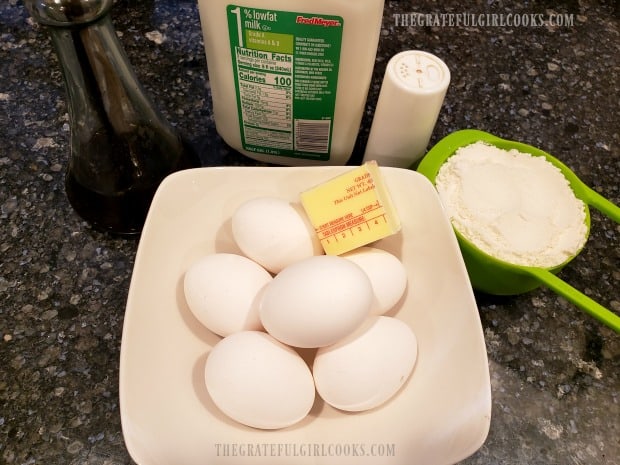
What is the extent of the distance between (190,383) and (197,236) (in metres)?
0.16

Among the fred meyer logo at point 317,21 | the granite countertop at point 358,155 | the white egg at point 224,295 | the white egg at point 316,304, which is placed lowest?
the granite countertop at point 358,155

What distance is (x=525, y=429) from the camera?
57 centimetres

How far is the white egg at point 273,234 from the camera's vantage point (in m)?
0.54

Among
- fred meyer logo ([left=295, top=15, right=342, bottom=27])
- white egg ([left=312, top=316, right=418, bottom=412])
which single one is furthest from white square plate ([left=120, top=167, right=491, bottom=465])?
fred meyer logo ([left=295, top=15, right=342, bottom=27])

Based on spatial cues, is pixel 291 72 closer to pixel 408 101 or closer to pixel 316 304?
pixel 408 101

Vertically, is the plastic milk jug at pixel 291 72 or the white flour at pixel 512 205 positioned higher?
the plastic milk jug at pixel 291 72

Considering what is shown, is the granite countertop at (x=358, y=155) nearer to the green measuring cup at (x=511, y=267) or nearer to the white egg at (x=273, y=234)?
the green measuring cup at (x=511, y=267)

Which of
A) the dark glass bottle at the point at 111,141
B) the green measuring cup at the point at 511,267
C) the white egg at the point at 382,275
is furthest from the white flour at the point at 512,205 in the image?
the dark glass bottle at the point at 111,141

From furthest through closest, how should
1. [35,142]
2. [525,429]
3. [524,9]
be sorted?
[524,9]
[35,142]
[525,429]

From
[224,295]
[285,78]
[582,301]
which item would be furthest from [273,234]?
[582,301]

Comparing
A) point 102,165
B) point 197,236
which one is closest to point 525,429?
point 197,236

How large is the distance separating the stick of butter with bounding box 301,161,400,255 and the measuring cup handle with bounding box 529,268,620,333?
6.4 inches

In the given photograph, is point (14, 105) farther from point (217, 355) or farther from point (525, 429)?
point (525, 429)

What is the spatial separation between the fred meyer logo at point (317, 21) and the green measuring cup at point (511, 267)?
0.67ft
